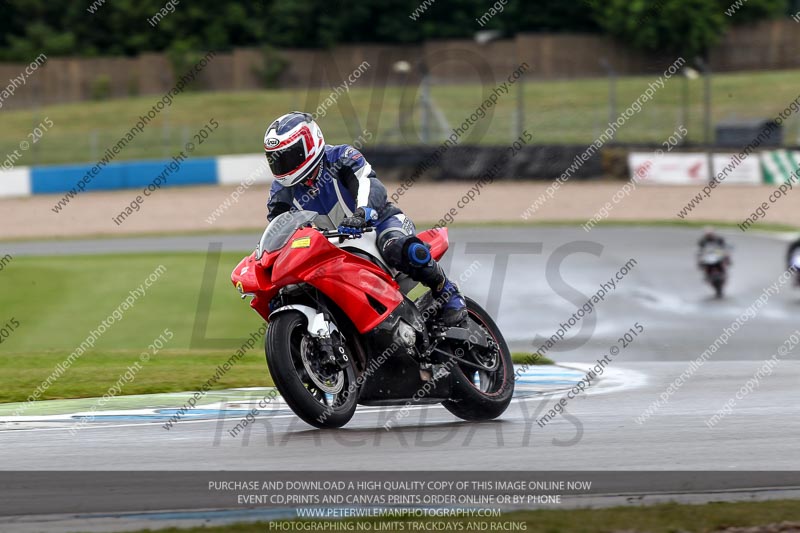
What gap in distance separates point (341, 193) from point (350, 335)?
93cm

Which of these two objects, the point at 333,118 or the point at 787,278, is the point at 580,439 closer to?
the point at 787,278

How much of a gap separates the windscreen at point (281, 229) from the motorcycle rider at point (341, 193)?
299 millimetres

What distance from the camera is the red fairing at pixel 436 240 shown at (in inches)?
304

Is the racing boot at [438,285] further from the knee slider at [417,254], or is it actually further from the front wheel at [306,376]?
the front wheel at [306,376]

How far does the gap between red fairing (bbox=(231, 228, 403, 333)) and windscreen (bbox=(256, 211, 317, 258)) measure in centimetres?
5

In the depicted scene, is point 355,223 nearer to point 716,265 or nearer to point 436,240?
point 436,240

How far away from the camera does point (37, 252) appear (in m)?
25.2

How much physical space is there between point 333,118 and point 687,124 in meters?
13.7

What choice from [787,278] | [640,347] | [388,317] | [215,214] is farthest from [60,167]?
[388,317]

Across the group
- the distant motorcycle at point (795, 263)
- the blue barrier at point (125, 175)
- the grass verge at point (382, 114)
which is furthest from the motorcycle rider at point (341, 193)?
the blue barrier at point (125, 175)

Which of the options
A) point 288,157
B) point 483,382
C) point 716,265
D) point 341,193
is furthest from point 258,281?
point 716,265

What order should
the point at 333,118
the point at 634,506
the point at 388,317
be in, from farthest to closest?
the point at 333,118, the point at 388,317, the point at 634,506

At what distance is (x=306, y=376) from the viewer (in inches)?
Result: 260

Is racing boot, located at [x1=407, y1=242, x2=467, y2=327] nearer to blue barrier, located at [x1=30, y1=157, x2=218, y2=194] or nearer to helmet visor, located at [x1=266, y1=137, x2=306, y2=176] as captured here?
helmet visor, located at [x1=266, y1=137, x2=306, y2=176]
